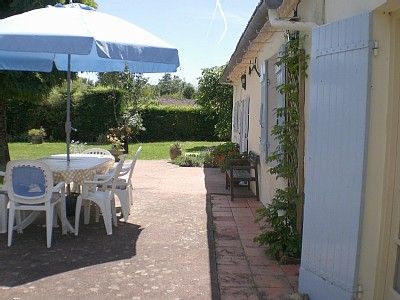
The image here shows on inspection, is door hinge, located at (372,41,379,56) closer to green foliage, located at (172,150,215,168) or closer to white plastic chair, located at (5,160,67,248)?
white plastic chair, located at (5,160,67,248)

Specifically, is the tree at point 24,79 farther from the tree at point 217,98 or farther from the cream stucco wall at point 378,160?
the tree at point 217,98

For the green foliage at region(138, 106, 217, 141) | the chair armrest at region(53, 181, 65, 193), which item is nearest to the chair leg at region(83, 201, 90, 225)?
the chair armrest at region(53, 181, 65, 193)

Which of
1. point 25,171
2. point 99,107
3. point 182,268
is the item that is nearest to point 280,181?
point 182,268

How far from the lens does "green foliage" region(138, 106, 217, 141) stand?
25.2 m

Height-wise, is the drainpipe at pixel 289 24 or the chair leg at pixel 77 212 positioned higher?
the drainpipe at pixel 289 24

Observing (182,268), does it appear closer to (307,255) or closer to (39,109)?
(307,255)

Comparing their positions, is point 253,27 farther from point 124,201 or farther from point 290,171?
point 124,201

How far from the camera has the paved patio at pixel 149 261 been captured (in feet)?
12.4

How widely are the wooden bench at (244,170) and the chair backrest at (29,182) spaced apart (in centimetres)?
389

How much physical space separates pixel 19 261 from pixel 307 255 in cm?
286

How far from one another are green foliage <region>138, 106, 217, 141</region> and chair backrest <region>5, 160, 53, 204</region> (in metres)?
20.0

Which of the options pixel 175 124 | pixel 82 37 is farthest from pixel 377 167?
pixel 175 124

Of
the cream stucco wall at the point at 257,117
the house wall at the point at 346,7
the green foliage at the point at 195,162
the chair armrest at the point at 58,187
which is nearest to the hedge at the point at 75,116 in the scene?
the green foliage at the point at 195,162

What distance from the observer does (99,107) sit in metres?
23.5
